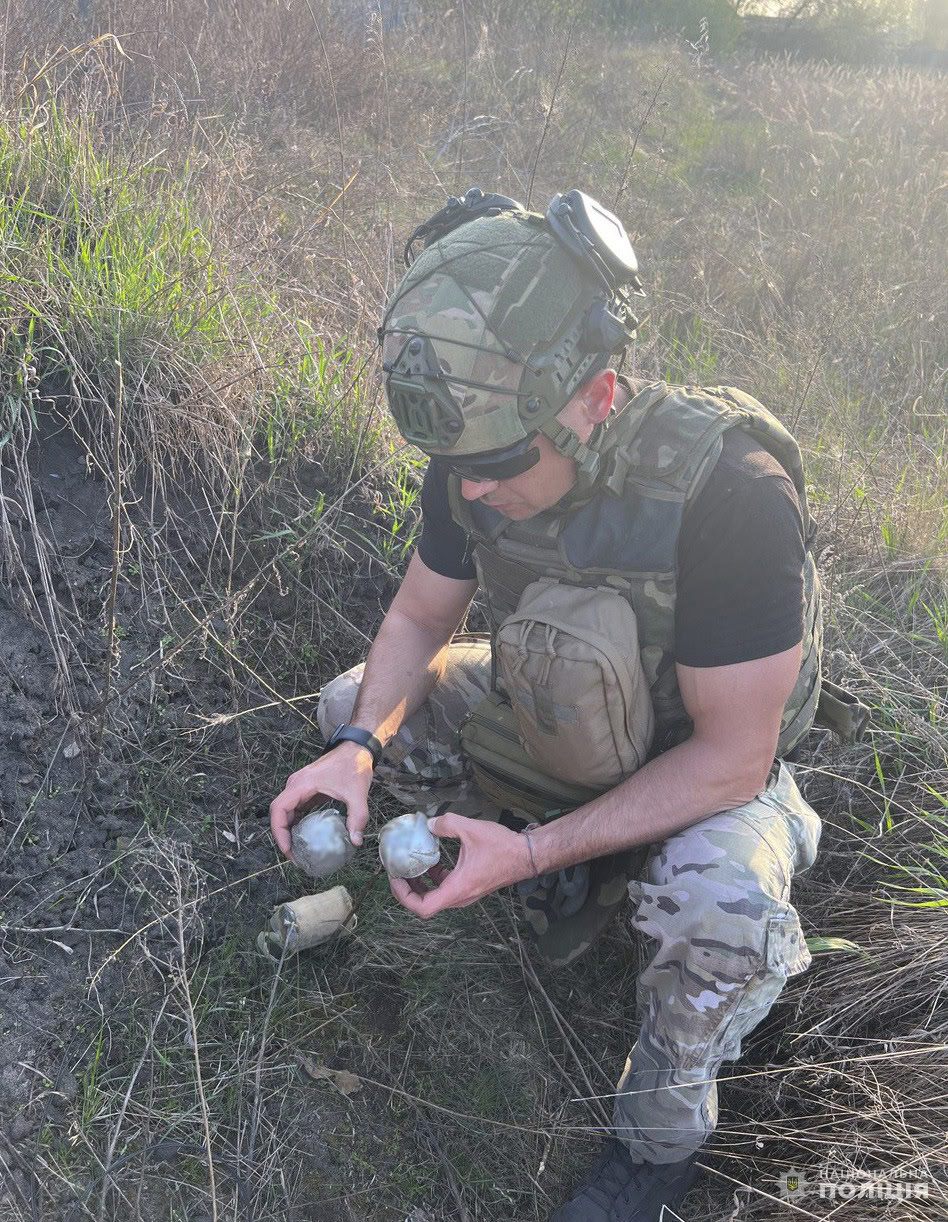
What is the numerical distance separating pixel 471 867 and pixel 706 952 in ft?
1.56

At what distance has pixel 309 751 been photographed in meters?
2.74

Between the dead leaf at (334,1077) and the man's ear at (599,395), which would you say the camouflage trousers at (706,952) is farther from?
the man's ear at (599,395)

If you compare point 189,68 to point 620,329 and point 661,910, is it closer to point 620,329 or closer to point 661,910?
point 620,329

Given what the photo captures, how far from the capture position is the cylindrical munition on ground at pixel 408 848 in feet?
6.13

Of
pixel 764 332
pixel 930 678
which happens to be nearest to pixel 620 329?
pixel 930 678

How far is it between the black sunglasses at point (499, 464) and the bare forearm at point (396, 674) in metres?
0.63

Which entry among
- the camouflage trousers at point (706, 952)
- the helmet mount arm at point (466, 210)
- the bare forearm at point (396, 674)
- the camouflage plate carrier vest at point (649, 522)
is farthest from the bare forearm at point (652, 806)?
the helmet mount arm at point (466, 210)

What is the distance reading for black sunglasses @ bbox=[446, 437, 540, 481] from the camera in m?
1.83

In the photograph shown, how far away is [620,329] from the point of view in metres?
1.79

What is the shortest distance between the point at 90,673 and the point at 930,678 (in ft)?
7.86

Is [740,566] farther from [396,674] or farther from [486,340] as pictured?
[396,674]

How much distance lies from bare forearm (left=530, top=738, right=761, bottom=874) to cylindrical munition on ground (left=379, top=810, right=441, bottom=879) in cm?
22

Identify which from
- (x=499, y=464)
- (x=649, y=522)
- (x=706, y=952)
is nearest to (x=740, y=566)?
(x=649, y=522)

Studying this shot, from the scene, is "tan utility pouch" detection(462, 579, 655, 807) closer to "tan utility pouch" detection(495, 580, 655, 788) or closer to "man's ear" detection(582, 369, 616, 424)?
"tan utility pouch" detection(495, 580, 655, 788)
